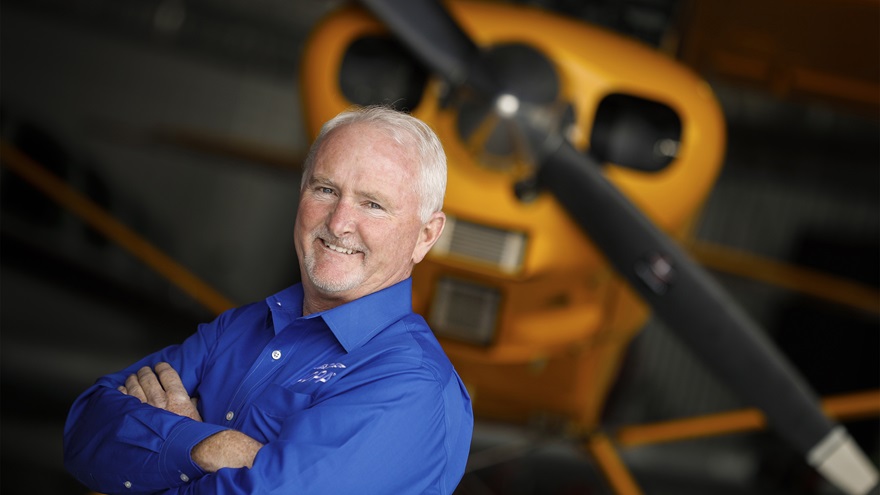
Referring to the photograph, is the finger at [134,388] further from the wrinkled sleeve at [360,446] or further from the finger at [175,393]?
the wrinkled sleeve at [360,446]

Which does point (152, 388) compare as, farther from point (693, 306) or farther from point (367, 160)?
point (693, 306)

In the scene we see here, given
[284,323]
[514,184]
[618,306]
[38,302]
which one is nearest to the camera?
[284,323]

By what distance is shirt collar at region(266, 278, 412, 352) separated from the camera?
3.82 ft

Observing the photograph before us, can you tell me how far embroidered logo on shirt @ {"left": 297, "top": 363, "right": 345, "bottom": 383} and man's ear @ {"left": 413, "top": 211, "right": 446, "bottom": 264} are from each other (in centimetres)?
19

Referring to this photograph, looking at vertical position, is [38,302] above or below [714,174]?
below

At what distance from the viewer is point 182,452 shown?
111cm

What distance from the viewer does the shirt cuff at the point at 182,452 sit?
1.11 m

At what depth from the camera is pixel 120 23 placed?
7621 millimetres

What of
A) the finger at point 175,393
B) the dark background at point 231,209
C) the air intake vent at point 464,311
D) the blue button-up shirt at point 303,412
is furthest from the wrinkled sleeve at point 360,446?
the dark background at point 231,209

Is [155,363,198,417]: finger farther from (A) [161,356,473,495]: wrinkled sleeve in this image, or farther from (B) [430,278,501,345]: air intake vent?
(B) [430,278,501,345]: air intake vent

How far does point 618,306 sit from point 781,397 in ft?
2.27

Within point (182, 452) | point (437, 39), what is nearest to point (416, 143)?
point (182, 452)

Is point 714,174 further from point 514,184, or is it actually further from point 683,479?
point 683,479

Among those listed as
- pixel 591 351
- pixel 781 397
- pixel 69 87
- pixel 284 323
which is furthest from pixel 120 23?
pixel 284 323
